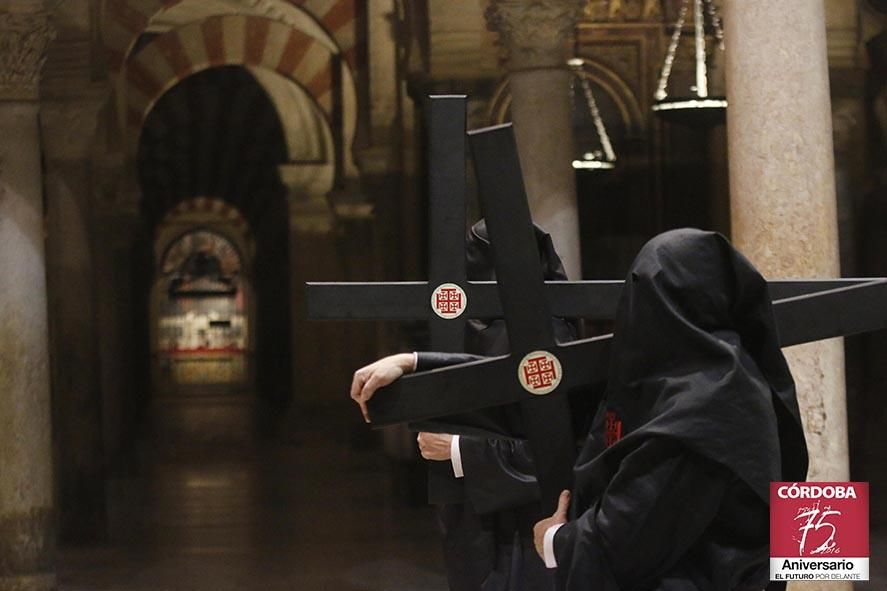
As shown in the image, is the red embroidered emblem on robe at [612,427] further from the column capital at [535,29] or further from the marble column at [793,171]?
the column capital at [535,29]

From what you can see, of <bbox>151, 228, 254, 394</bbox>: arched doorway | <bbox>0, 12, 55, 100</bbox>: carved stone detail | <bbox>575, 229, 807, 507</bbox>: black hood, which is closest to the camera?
<bbox>575, 229, 807, 507</bbox>: black hood

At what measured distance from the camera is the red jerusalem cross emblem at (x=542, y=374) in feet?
8.20

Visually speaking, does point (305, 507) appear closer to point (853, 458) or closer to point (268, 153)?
point (853, 458)

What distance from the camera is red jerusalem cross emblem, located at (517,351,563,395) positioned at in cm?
250

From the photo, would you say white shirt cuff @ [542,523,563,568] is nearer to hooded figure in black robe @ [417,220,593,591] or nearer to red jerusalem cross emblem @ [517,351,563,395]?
red jerusalem cross emblem @ [517,351,563,395]

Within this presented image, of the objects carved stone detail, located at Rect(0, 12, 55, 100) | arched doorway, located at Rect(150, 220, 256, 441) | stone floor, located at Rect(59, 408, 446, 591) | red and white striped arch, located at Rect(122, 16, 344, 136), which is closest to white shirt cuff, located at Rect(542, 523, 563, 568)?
stone floor, located at Rect(59, 408, 446, 591)

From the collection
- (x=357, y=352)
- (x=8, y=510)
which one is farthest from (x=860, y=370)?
(x=357, y=352)

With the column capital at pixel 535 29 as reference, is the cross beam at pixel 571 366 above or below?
below

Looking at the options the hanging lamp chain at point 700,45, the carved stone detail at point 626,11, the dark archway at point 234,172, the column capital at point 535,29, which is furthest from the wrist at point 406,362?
the dark archway at point 234,172

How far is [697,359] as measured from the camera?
2271mm

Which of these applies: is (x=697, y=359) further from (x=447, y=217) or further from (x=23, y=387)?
(x=23, y=387)

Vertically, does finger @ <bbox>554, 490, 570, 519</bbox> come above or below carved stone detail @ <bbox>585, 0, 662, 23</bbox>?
below

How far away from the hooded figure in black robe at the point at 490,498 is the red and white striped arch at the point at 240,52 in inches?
572

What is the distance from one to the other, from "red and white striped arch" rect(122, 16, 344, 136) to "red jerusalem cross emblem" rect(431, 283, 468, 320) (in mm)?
15207
